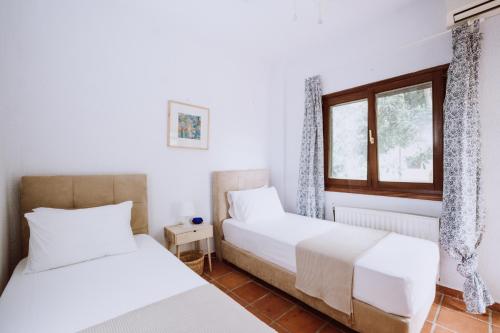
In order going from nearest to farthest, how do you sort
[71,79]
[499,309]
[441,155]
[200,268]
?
[499,309], [71,79], [441,155], [200,268]

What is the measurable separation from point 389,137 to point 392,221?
990mm

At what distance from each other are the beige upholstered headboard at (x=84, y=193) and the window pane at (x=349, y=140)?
2.51 metres

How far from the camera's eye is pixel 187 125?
2848mm

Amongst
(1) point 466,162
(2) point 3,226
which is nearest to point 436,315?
(1) point 466,162

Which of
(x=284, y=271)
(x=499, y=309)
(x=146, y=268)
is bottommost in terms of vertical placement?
(x=499, y=309)

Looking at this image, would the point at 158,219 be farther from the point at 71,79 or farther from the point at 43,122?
the point at 71,79

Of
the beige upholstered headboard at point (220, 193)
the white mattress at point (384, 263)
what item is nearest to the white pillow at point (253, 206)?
the beige upholstered headboard at point (220, 193)

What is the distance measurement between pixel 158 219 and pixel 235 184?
111 cm

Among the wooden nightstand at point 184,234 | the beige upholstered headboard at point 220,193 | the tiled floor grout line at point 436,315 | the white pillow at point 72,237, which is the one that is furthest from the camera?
the beige upholstered headboard at point 220,193

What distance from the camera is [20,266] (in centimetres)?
164

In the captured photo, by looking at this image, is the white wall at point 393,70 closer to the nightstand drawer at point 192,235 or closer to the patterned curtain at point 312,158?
the patterned curtain at point 312,158

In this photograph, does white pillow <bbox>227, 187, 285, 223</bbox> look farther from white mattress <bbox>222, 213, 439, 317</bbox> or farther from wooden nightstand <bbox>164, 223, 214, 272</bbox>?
wooden nightstand <bbox>164, 223, 214, 272</bbox>

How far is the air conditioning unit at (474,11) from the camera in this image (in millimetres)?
1806

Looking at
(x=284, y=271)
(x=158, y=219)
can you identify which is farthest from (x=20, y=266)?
(x=284, y=271)
